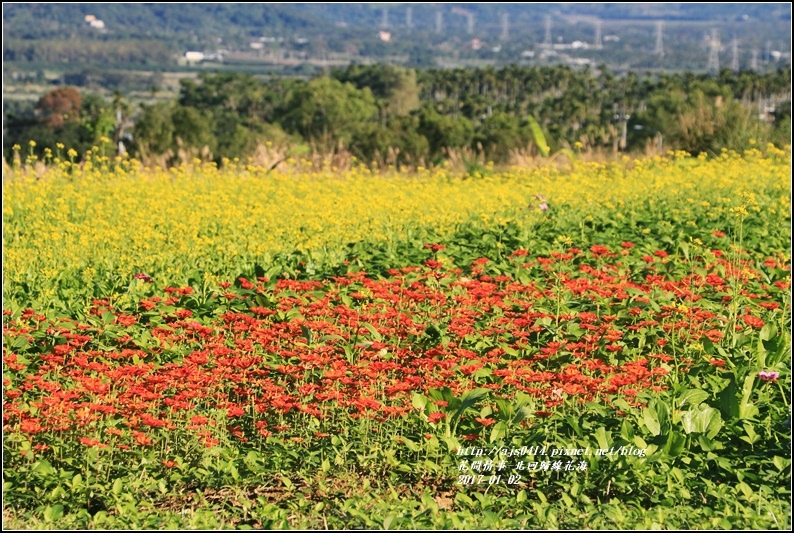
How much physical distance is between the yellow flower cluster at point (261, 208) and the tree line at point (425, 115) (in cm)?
193

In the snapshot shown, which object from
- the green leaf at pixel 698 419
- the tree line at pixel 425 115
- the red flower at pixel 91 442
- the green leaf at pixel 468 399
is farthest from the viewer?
the tree line at pixel 425 115

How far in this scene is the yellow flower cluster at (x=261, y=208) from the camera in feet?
20.9

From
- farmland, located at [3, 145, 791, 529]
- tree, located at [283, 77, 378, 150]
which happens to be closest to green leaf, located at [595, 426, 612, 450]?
farmland, located at [3, 145, 791, 529]

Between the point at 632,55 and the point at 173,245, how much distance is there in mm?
193116

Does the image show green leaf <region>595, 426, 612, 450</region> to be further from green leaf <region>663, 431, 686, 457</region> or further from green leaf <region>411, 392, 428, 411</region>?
green leaf <region>411, 392, 428, 411</region>

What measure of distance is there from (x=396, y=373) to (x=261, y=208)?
3.45 m

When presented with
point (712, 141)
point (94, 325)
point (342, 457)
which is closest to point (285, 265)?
point (94, 325)

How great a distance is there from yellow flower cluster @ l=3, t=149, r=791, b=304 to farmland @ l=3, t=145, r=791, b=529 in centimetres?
5

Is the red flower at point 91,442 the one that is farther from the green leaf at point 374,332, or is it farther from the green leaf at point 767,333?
the green leaf at point 767,333

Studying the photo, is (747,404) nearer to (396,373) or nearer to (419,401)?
(419,401)

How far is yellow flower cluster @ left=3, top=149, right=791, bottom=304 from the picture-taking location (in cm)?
636

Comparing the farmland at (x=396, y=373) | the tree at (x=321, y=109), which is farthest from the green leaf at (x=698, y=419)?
the tree at (x=321, y=109)

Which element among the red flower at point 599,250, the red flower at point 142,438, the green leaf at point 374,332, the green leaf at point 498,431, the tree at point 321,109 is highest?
the red flower at point 599,250

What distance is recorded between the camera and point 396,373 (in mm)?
4598
